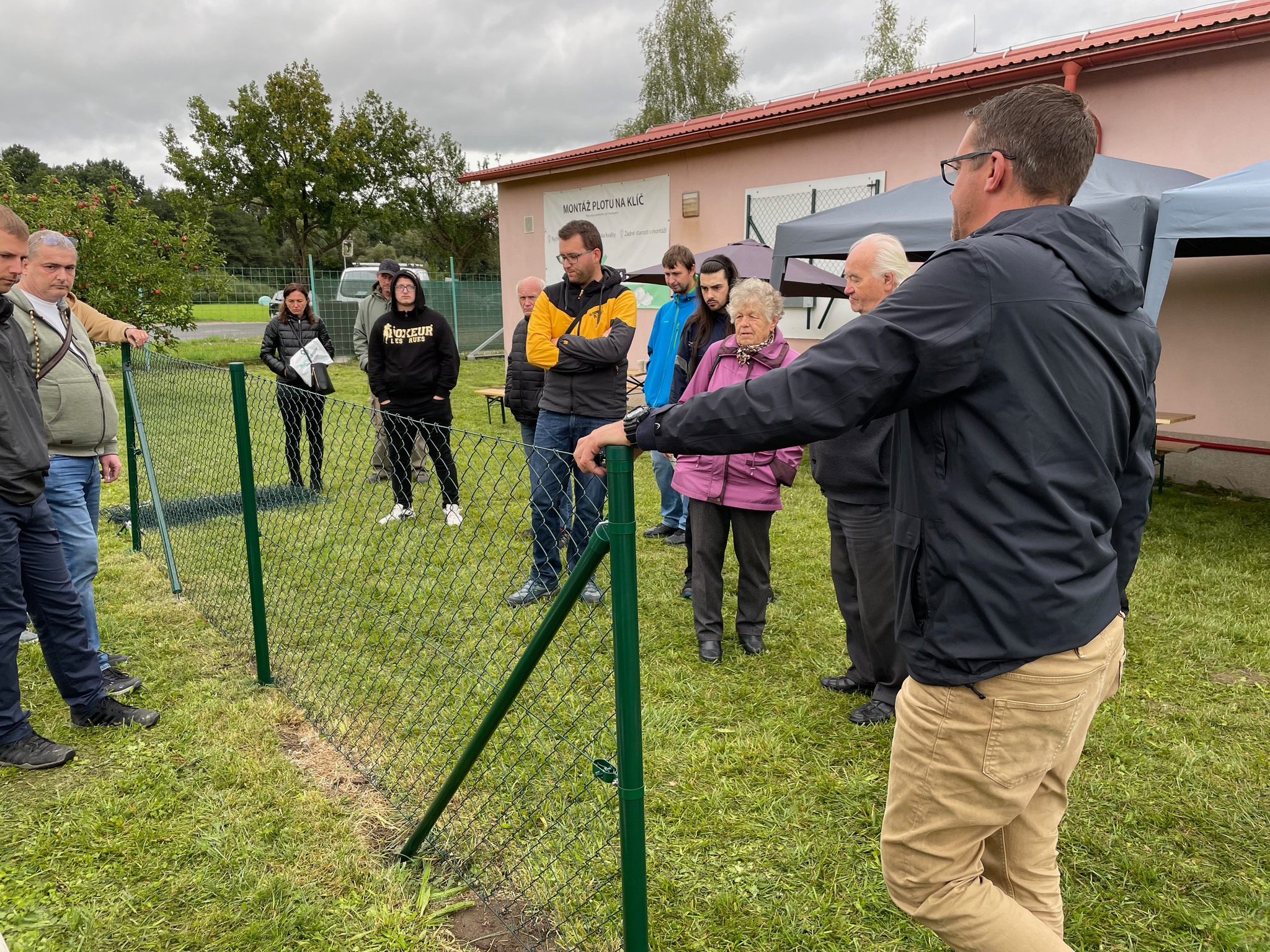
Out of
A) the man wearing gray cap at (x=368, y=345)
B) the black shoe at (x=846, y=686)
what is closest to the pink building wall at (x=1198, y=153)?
the man wearing gray cap at (x=368, y=345)

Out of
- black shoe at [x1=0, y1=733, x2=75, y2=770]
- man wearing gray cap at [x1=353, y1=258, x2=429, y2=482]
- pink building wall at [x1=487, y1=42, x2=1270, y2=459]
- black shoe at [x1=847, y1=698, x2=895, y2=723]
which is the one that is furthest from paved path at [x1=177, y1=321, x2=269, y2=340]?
black shoe at [x1=847, y1=698, x2=895, y2=723]

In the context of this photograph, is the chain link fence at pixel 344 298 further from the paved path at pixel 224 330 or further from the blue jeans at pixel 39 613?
the blue jeans at pixel 39 613

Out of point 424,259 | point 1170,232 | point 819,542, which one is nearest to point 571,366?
point 819,542

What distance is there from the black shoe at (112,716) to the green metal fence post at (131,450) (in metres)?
1.94

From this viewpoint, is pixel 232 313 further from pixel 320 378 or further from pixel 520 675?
pixel 520 675

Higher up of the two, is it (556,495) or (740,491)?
(740,491)

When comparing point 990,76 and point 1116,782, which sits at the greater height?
point 990,76

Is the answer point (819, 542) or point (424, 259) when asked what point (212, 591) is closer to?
point (819, 542)

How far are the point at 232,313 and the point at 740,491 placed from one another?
24.7 metres

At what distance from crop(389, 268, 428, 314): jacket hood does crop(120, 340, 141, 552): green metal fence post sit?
1797 millimetres

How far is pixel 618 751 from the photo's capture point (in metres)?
1.64

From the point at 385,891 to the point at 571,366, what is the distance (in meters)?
2.73

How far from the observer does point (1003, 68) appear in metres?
7.68

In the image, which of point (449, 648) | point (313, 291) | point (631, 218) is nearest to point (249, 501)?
point (449, 648)
